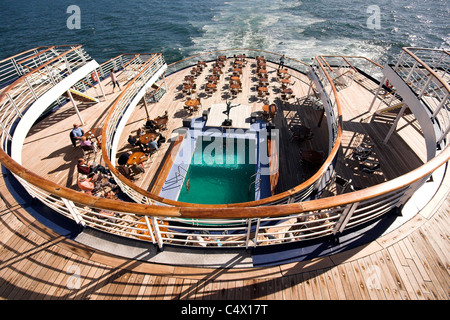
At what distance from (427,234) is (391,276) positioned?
1399mm

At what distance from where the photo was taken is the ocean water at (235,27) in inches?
1358

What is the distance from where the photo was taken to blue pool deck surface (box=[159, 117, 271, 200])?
930cm

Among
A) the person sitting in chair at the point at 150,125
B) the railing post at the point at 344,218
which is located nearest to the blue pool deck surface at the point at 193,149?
the person sitting in chair at the point at 150,125

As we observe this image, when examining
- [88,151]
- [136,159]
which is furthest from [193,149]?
[88,151]

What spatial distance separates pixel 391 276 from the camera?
3.73 meters

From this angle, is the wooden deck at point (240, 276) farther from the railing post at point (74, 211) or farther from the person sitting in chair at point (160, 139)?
the person sitting in chair at point (160, 139)

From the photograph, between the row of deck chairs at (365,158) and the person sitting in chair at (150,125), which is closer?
the row of deck chairs at (365,158)

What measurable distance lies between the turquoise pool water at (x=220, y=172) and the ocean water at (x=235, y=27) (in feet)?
81.8

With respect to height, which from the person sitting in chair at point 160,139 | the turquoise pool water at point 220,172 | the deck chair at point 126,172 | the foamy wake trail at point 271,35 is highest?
the foamy wake trail at point 271,35

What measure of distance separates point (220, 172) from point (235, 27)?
40.3m

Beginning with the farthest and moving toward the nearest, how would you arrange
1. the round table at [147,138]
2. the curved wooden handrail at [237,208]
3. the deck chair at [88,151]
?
1. the round table at [147,138]
2. the deck chair at [88,151]
3. the curved wooden handrail at [237,208]

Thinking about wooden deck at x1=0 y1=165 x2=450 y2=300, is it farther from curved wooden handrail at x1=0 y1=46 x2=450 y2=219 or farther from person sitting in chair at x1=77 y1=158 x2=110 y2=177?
person sitting in chair at x1=77 y1=158 x2=110 y2=177

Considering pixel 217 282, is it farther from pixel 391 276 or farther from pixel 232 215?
pixel 391 276

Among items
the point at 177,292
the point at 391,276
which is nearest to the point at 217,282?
the point at 177,292
